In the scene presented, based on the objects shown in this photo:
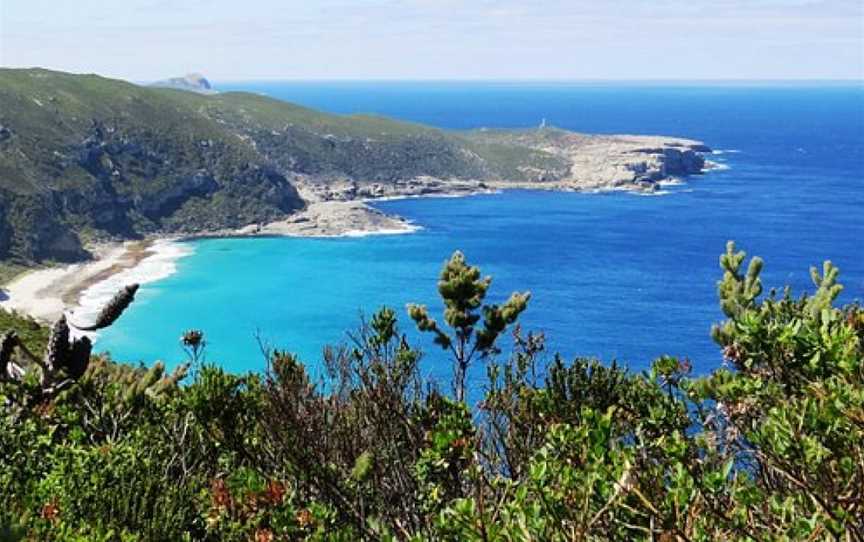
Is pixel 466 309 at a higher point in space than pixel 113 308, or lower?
lower

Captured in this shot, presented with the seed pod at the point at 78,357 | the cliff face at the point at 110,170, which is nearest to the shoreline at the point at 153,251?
the cliff face at the point at 110,170

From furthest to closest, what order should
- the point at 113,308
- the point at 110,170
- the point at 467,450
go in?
1. the point at 110,170
2. the point at 113,308
3. the point at 467,450

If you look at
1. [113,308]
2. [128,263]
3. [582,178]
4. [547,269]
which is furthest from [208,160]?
[113,308]

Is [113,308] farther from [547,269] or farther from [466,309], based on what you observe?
[547,269]

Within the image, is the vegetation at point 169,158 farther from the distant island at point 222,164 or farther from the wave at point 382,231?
the wave at point 382,231

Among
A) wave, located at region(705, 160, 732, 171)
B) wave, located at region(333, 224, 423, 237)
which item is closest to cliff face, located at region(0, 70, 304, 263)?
wave, located at region(333, 224, 423, 237)

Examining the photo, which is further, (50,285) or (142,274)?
(142,274)

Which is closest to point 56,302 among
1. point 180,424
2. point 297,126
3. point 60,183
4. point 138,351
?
point 138,351

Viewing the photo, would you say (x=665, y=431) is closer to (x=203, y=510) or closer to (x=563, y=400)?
(x=563, y=400)
